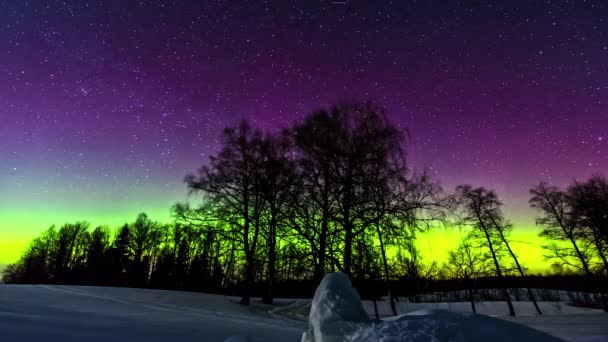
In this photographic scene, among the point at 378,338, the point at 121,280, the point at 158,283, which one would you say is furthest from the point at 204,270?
the point at 378,338

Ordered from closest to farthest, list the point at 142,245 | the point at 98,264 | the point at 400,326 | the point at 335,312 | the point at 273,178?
the point at 400,326 < the point at 335,312 < the point at 273,178 < the point at 98,264 < the point at 142,245

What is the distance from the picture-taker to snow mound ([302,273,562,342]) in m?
2.05

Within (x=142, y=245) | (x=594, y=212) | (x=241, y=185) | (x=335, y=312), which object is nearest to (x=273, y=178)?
(x=241, y=185)

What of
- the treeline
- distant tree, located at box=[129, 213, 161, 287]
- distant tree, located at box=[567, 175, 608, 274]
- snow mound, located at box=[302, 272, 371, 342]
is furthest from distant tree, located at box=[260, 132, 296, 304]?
distant tree, located at box=[129, 213, 161, 287]

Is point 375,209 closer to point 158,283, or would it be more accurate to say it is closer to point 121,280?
point 158,283

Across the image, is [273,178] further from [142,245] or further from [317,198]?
[142,245]

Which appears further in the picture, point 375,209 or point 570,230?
point 570,230

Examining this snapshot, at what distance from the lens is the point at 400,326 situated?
90.4 inches

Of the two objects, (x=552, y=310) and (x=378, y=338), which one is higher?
(x=378, y=338)

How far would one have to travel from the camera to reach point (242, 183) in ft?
55.3

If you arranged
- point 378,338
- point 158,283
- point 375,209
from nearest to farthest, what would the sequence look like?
point 378,338 → point 375,209 → point 158,283

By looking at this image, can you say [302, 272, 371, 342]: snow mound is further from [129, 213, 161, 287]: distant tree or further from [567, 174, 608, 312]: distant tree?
[129, 213, 161, 287]: distant tree

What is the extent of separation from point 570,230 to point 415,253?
16.7 meters

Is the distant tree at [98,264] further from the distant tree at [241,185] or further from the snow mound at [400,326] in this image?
the snow mound at [400,326]
